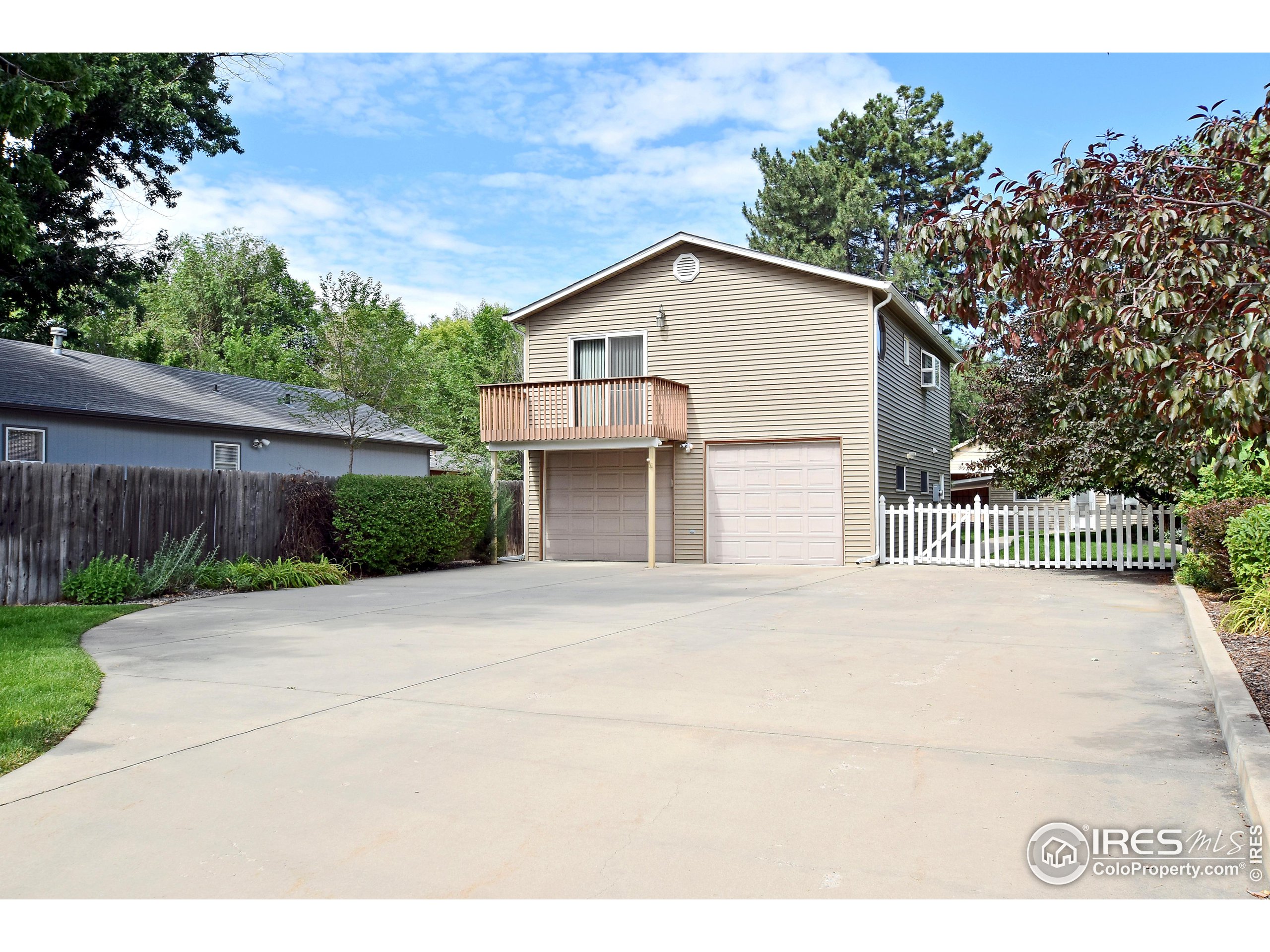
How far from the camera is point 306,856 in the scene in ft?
10.9

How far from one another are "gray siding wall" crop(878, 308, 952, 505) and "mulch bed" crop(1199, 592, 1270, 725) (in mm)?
9611

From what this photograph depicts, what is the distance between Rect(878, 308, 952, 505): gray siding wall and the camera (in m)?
18.3

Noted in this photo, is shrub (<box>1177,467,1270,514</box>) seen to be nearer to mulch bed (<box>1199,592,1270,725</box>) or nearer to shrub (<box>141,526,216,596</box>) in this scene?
mulch bed (<box>1199,592,1270,725</box>)

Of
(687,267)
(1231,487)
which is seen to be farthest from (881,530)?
(1231,487)

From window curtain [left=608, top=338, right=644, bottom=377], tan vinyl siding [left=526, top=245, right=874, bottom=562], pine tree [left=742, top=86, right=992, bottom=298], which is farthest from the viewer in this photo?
pine tree [left=742, top=86, right=992, bottom=298]

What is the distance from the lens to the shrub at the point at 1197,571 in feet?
34.7

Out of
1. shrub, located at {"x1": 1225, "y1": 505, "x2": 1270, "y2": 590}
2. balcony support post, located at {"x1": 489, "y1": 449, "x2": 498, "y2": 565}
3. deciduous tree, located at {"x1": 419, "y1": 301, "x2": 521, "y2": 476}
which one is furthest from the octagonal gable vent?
deciduous tree, located at {"x1": 419, "y1": 301, "x2": 521, "y2": 476}

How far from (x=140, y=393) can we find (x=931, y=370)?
1825 centimetres

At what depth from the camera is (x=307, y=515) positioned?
49.5ft

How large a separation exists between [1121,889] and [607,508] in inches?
644

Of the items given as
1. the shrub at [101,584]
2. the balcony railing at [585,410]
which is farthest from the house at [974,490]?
the shrub at [101,584]

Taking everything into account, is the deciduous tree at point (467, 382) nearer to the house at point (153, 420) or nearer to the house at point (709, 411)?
the house at point (153, 420)

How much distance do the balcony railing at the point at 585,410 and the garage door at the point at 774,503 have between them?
1283mm

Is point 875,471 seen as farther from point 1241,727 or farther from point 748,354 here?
point 1241,727
